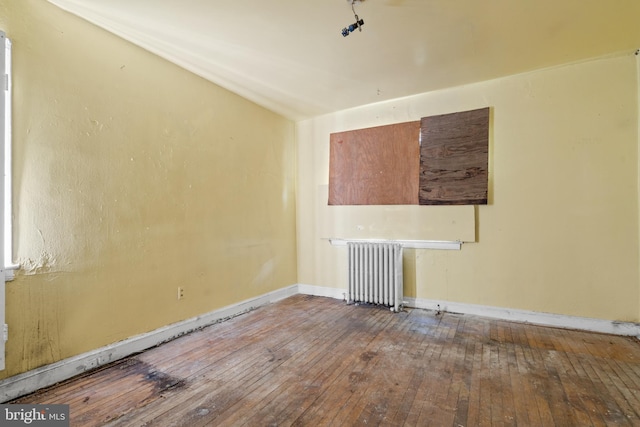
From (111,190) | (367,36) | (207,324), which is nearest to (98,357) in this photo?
(207,324)

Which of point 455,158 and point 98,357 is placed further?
point 455,158

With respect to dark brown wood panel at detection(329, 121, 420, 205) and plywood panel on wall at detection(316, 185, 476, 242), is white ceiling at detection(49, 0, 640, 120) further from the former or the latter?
plywood panel on wall at detection(316, 185, 476, 242)

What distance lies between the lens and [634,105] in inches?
111

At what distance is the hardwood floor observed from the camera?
1767mm

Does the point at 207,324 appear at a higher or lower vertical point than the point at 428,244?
lower

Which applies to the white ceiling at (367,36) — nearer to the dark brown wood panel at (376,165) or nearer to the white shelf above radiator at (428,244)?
the dark brown wood panel at (376,165)

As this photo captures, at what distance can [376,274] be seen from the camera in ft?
12.5

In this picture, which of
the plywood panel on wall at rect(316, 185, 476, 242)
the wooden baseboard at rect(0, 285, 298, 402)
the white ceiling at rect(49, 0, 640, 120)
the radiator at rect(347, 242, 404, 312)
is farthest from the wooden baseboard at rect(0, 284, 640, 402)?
the white ceiling at rect(49, 0, 640, 120)

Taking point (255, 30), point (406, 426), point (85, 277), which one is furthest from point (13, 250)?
point (406, 426)

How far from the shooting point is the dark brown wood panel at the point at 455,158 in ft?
11.2

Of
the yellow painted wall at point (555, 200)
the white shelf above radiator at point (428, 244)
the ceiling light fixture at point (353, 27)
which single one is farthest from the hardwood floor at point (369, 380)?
the ceiling light fixture at point (353, 27)

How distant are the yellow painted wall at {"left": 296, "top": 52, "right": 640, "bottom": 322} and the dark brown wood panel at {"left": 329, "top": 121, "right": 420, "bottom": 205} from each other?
0.40 meters

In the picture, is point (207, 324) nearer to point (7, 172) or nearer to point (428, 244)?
point (7, 172)

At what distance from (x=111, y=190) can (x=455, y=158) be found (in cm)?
357
